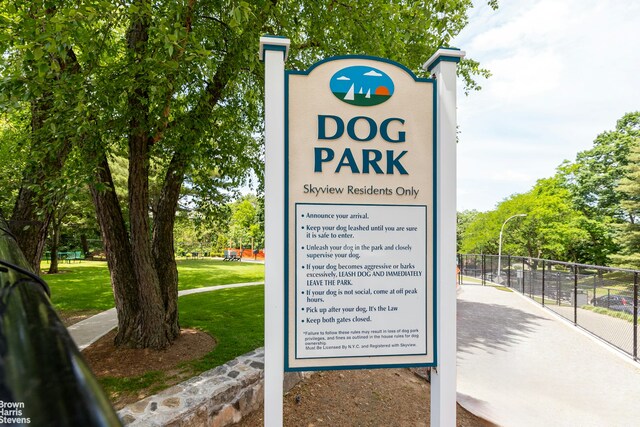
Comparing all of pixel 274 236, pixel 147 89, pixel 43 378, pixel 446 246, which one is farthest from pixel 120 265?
pixel 43 378

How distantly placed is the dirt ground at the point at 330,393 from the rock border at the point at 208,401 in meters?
0.25

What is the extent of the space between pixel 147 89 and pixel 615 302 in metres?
9.89

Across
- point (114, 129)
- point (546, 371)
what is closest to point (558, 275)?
point (546, 371)

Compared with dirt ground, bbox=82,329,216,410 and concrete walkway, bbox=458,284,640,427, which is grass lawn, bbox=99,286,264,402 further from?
concrete walkway, bbox=458,284,640,427

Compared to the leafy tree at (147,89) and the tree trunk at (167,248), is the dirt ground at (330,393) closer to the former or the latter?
the leafy tree at (147,89)

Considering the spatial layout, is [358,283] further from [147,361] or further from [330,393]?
[147,361]

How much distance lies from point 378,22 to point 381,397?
5.02m

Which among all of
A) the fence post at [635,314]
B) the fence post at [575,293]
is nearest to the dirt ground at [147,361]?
the fence post at [635,314]

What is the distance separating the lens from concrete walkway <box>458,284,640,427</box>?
437 cm

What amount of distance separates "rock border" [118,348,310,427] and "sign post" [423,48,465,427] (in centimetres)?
209

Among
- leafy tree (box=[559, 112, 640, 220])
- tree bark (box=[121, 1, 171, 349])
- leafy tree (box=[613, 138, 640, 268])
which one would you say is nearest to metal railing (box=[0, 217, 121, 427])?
tree bark (box=[121, 1, 171, 349])

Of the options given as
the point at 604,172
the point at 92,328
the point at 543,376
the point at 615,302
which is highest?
the point at 604,172

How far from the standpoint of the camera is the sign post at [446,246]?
2.60 meters

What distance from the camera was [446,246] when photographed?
2.61 metres
